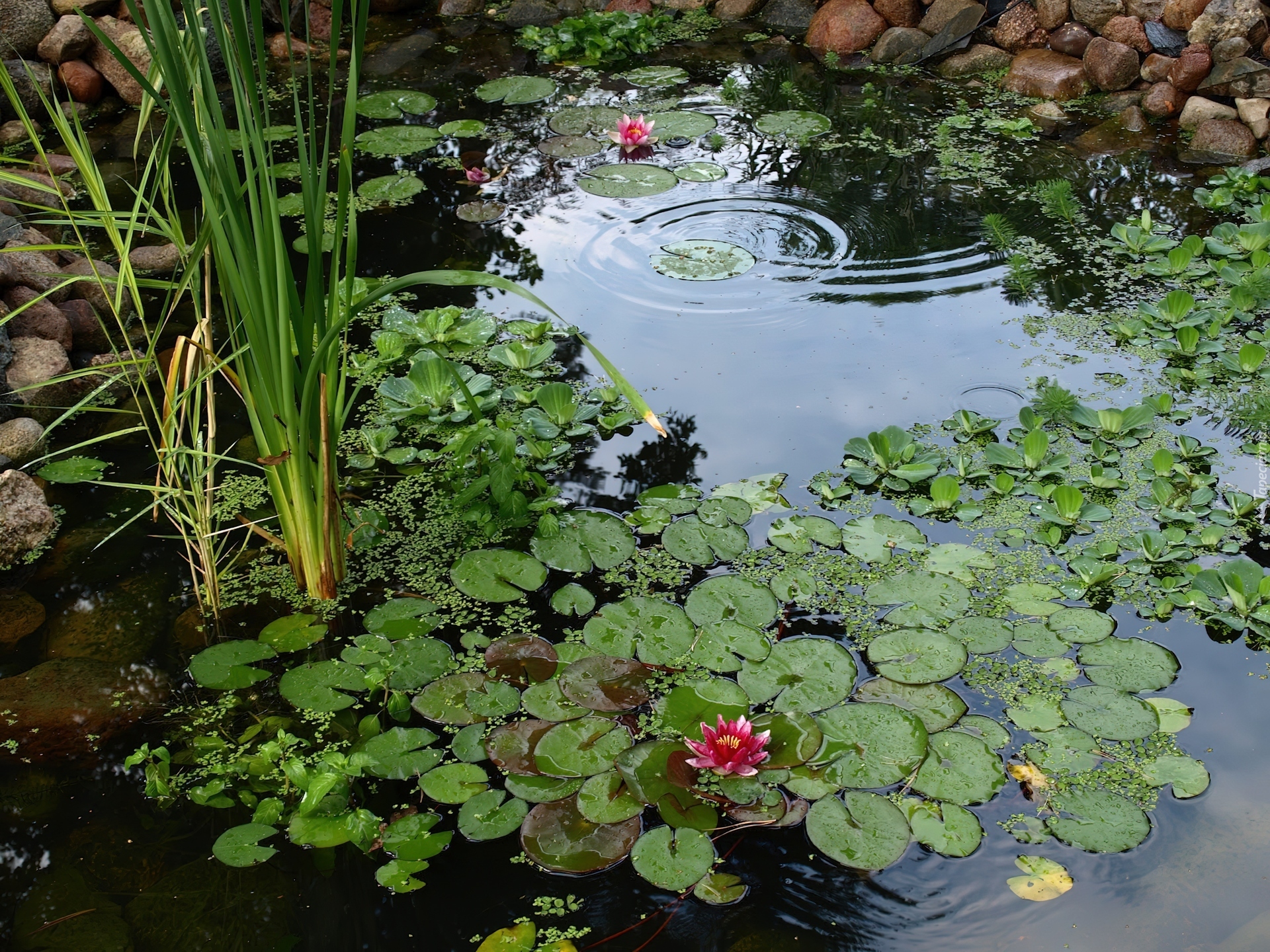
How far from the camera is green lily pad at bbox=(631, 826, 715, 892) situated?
1.67m

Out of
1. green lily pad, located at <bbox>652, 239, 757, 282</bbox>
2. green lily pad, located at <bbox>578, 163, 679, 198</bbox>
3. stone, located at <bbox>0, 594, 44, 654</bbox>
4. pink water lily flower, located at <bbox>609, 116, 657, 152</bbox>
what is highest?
pink water lily flower, located at <bbox>609, 116, 657, 152</bbox>

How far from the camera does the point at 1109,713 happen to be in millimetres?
1934

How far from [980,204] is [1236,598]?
2.18 metres

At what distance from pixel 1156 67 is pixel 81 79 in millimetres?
5153

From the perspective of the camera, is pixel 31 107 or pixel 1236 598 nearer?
pixel 1236 598

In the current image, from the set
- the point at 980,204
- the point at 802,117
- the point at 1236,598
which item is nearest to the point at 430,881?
the point at 1236,598

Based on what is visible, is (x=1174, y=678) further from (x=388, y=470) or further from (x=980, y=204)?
(x=980, y=204)

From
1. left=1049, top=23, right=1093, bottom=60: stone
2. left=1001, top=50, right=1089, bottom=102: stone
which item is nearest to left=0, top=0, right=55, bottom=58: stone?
left=1001, top=50, right=1089, bottom=102: stone

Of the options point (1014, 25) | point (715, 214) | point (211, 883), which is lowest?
point (211, 883)

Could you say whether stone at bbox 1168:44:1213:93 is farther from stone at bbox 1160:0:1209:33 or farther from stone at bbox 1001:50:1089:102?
stone at bbox 1001:50:1089:102

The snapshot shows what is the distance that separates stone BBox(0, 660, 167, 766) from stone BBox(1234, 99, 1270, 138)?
456 cm

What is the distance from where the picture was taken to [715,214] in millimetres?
3834

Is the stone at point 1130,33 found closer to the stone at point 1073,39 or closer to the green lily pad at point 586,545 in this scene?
the stone at point 1073,39

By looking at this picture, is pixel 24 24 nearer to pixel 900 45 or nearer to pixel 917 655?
pixel 900 45
